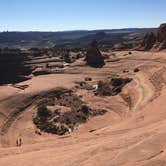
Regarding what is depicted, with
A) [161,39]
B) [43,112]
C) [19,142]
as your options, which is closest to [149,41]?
[161,39]

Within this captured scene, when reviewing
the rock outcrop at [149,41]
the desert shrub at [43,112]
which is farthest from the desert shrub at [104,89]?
the rock outcrop at [149,41]

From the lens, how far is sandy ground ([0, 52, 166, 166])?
64.6 ft

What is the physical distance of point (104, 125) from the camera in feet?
127

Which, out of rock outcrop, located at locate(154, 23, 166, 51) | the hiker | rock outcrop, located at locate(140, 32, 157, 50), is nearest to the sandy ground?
the hiker

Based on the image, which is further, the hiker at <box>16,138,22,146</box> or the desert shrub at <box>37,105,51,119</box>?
the desert shrub at <box>37,105,51,119</box>

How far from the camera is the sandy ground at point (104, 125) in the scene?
19680mm

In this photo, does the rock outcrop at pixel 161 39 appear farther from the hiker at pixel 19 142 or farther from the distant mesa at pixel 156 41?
the hiker at pixel 19 142

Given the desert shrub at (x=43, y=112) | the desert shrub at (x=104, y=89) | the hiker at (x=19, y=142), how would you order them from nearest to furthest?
the hiker at (x=19, y=142) < the desert shrub at (x=43, y=112) < the desert shrub at (x=104, y=89)

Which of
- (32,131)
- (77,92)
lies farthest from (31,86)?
(32,131)

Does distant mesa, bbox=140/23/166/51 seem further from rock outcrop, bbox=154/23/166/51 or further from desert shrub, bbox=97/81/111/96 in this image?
desert shrub, bbox=97/81/111/96

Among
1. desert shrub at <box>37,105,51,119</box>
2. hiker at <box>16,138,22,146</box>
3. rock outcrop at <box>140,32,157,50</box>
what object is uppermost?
rock outcrop at <box>140,32,157,50</box>

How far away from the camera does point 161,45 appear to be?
77188mm

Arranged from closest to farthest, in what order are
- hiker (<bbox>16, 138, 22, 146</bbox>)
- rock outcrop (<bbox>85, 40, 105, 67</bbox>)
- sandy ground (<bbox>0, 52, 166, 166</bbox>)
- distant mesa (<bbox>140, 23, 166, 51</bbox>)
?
sandy ground (<bbox>0, 52, 166, 166</bbox>), hiker (<bbox>16, 138, 22, 146</bbox>), rock outcrop (<bbox>85, 40, 105, 67</bbox>), distant mesa (<bbox>140, 23, 166, 51</bbox>)

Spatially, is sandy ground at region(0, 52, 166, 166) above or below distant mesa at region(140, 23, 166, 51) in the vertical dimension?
below
